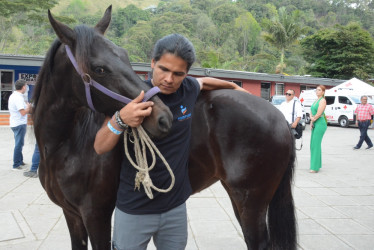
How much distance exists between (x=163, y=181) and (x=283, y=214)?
55.5 inches

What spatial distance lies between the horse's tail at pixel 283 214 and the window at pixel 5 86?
15264mm

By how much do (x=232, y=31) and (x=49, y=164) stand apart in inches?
2353

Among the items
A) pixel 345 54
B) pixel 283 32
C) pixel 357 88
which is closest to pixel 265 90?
pixel 357 88

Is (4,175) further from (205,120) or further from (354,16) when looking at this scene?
(354,16)

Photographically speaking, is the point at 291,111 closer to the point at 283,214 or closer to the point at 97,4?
the point at 283,214

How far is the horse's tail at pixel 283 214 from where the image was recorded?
8.17ft

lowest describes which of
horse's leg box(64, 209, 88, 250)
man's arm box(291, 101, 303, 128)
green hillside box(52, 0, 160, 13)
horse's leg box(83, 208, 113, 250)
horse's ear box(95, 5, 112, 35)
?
man's arm box(291, 101, 303, 128)

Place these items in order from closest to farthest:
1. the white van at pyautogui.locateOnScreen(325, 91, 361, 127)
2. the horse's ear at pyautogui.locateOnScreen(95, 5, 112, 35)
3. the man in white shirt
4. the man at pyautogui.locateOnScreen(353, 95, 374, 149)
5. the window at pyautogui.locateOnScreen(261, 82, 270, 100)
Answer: the horse's ear at pyautogui.locateOnScreen(95, 5, 112, 35) < the man in white shirt < the man at pyautogui.locateOnScreen(353, 95, 374, 149) < the white van at pyautogui.locateOnScreen(325, 91, 361, 127) < the window at pyautogui.locateOnScreen(261, 82, 270, 100)

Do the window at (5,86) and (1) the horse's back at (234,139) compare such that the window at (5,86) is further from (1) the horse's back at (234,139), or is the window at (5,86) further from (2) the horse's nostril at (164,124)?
(2) the horse's nostril at (164,124)

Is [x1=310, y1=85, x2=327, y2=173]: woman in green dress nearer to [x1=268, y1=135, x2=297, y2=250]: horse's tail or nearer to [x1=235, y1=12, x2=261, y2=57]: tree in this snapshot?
[x1=268, y1=135, x2=297, y2=250]: horse's tail

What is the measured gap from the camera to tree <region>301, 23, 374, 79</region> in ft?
102

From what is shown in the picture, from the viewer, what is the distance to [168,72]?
4.88 ft

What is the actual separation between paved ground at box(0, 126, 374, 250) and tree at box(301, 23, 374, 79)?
28.6m

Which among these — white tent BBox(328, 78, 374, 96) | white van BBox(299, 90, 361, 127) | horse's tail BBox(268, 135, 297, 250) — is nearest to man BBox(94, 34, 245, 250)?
horse's tail BBox(268, 135, 297, 250)
